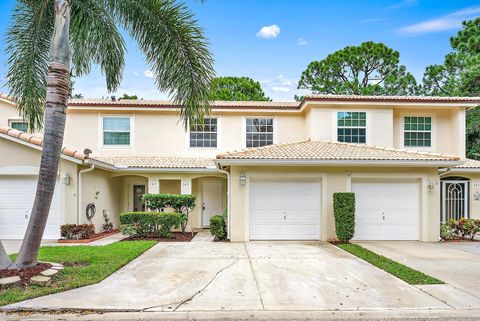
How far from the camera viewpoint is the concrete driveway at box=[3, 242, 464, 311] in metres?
6.00

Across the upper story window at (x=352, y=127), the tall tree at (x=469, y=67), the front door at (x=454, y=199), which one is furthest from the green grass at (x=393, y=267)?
the tall tree at (x=469, y=67)

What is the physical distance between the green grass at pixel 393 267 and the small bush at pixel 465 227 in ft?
16.5

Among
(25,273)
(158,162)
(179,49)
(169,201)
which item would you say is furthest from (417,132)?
(25,273)

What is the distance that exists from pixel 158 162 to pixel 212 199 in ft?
10.3

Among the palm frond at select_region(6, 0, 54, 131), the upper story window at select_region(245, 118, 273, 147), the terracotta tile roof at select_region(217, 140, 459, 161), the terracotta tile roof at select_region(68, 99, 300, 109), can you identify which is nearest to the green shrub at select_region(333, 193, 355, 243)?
the terracotta tile roof at select_region(217, 140, 459, 161)

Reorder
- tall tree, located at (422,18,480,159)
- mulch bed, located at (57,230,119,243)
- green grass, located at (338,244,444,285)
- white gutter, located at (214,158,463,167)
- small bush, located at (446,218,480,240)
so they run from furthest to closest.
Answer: tall tree, located at (422,18,480,159) → small bush, located at (446,218,480,240) → mulch bed, located at (57,230,119,243) → white gutter, located at (214,158,463,167) → green grass, located at (338,244,444,285)

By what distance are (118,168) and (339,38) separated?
2280cm

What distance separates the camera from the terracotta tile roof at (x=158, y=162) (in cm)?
1575

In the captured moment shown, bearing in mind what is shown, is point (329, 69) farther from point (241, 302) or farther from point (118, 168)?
point (241, 302)

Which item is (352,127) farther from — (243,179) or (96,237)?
(96,237)

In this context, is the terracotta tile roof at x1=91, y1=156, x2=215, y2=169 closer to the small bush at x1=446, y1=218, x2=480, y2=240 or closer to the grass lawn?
the grass lawn

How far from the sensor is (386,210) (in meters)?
13.2

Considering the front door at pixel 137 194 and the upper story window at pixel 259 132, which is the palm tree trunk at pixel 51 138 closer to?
the front door at pixel 137 194

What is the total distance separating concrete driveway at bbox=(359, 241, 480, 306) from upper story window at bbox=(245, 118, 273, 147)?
7.49 m
